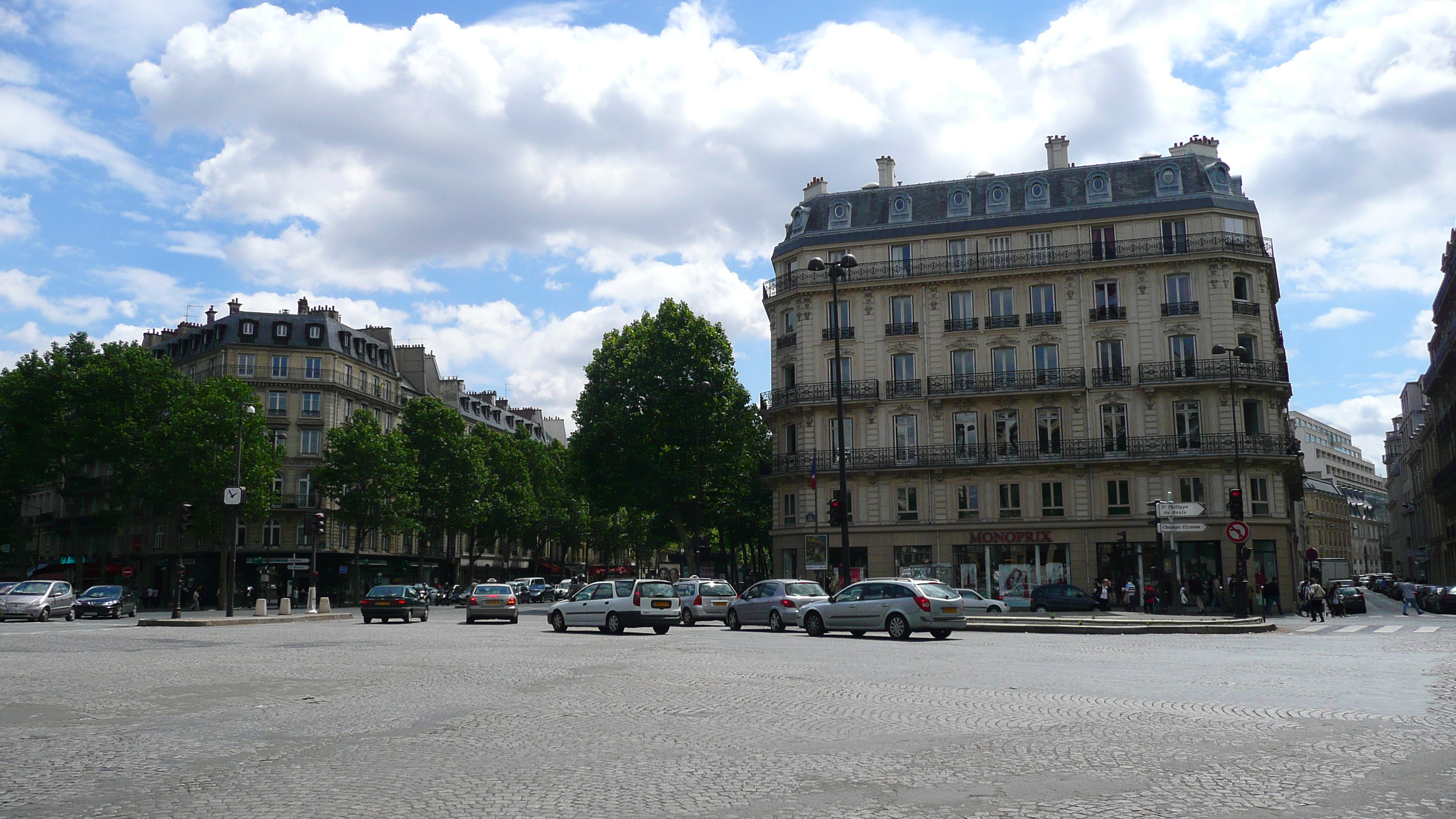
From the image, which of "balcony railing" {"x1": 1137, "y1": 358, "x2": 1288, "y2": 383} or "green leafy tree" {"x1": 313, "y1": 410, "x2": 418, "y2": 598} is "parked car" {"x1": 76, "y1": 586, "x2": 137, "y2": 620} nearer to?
"green leafy tree" {"x1": 313, "y1": 410, "x2": 418, "y2": 598}

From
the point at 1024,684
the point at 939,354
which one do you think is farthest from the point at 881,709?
the point at 939,354

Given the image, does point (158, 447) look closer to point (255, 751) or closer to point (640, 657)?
point (640, 657)

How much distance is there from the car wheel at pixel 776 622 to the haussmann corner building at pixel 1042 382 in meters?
16.6

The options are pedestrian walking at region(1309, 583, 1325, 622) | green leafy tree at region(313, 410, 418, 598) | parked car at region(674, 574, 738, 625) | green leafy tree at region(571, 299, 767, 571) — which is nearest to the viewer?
parked car at region(674, 574, 738, 625)

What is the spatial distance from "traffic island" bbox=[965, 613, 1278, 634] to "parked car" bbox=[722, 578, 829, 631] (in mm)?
4413

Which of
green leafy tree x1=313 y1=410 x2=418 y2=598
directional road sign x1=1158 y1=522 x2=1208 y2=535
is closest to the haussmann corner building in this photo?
directional road sign x1=1158 y1=522 x2=1208 y2=535

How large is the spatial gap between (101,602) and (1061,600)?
36.3 meters

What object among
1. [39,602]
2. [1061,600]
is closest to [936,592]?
[1061,600]

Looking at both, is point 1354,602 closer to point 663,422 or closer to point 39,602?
point 663,422

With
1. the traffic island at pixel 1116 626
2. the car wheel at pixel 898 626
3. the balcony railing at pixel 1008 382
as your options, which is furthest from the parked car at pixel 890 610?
the balcony railing at pixel 1008 382

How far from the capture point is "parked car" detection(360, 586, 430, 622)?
3741 centimetres

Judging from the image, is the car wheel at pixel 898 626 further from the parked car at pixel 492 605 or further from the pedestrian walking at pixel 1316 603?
the pedestrian walking at pixel 1316 603

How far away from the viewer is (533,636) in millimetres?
27234

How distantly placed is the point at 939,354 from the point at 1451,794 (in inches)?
1813
